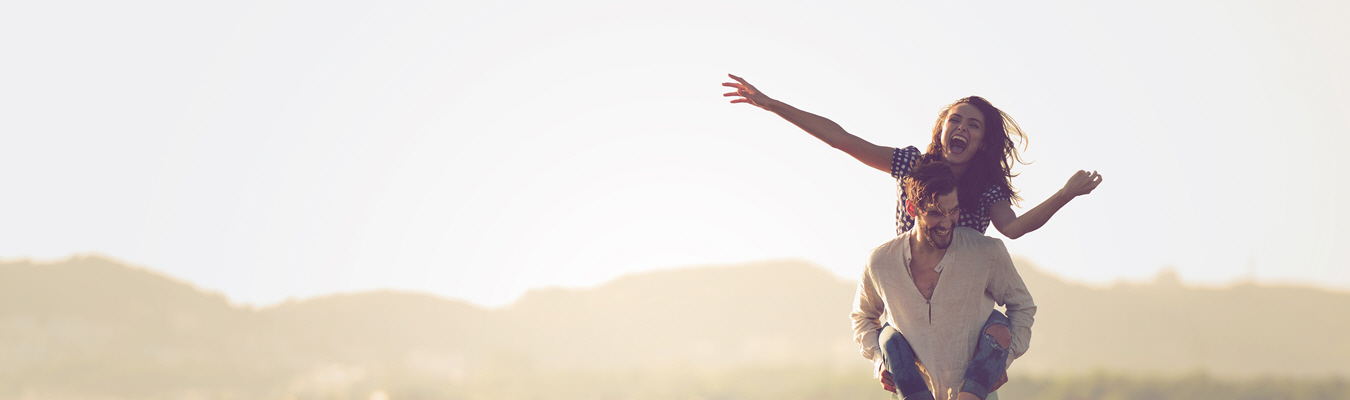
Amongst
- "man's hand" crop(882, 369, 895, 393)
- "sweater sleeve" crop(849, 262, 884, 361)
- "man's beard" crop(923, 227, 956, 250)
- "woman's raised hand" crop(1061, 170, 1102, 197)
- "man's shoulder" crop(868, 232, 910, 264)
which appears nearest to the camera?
"woman's raised hand" crop(1061, 170, 1102, 197)

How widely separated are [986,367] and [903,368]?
0.49m

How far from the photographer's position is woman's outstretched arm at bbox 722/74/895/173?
6.21 m

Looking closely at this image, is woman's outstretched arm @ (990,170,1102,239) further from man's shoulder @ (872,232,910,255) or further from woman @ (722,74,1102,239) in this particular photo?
man's shoulder @ (872,232,910,255)

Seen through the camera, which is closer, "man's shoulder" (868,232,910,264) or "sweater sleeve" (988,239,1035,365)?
"sweater sleeve" (988,239,1035,365)

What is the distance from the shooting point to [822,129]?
6258 millimetres

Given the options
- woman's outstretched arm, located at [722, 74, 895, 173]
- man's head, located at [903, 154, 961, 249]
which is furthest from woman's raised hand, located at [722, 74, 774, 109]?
man's head, located at [903, 154, 961, 249]

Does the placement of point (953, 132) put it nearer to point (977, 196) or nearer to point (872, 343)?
point (977, 196)

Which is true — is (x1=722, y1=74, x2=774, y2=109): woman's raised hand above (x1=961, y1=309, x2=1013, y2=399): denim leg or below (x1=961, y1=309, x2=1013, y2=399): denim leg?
above

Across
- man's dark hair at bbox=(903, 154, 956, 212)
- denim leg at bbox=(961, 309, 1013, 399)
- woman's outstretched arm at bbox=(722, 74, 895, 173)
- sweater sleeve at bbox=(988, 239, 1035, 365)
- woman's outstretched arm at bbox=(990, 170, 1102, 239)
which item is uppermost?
woman's outstretched arm at bbox=(722, 74, 895, 173)

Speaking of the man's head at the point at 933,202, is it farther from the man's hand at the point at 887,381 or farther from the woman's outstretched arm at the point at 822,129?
the man's hand at the point at 887,381

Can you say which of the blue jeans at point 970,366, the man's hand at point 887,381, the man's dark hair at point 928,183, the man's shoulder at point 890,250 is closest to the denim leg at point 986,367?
the blue jeans at point 970,366

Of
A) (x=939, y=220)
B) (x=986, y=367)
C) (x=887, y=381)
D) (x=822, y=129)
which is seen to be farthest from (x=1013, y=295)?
(x=822, y=129)

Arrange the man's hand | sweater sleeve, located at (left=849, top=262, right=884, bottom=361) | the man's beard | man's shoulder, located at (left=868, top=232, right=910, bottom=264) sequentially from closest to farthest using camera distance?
the man's beard → the man's hand → man's shoulder, located at (left=868, top=232, right=910, bottom=264) → sweater sleeve, located at (left=849, top=262, right=884, bottom=361)

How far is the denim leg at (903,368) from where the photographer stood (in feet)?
18.7
